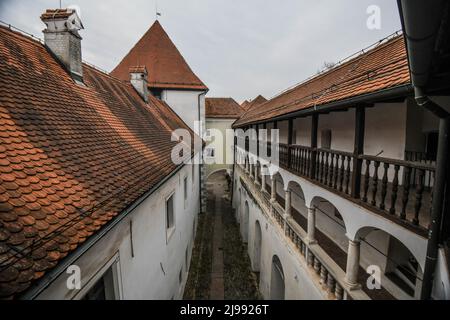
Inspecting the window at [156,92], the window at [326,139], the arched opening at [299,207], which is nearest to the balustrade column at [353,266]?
the arched opening at [299,207]

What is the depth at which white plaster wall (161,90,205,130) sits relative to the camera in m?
18.7

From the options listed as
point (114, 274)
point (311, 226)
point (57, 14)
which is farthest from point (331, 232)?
point (57, 14)

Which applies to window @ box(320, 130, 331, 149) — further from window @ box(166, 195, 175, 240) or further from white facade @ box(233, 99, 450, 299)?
window @ box(166, 195, 175, 240)

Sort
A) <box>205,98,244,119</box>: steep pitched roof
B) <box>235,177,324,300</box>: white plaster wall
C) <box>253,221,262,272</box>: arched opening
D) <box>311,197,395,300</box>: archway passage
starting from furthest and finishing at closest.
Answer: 1. <box>205,98,244,119</box>: steep pitched roof
2. <box>253,221,262,272</box>: arched opening
3. <box>235,177,324,300</box>: white plaster wall
4. <box>311,197,395,300</box>: archway passage

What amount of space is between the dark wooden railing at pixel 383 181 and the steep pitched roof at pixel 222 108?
2138 cm

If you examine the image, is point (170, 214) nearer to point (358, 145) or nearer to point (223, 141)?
point (358, 145)

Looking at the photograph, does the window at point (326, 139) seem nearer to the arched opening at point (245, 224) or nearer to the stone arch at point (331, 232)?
the stone arch at point (331, 232)

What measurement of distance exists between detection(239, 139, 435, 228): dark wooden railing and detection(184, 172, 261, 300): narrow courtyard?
6689 mm

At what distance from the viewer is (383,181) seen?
3568 mm

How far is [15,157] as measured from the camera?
2898 millimetres

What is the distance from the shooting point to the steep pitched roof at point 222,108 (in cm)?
2894

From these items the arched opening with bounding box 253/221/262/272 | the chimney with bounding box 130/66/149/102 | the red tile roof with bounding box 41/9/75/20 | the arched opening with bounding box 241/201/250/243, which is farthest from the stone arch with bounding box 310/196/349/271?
the chimney with bounding box 130/66/149/102

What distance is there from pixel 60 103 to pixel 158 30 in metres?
18.0
